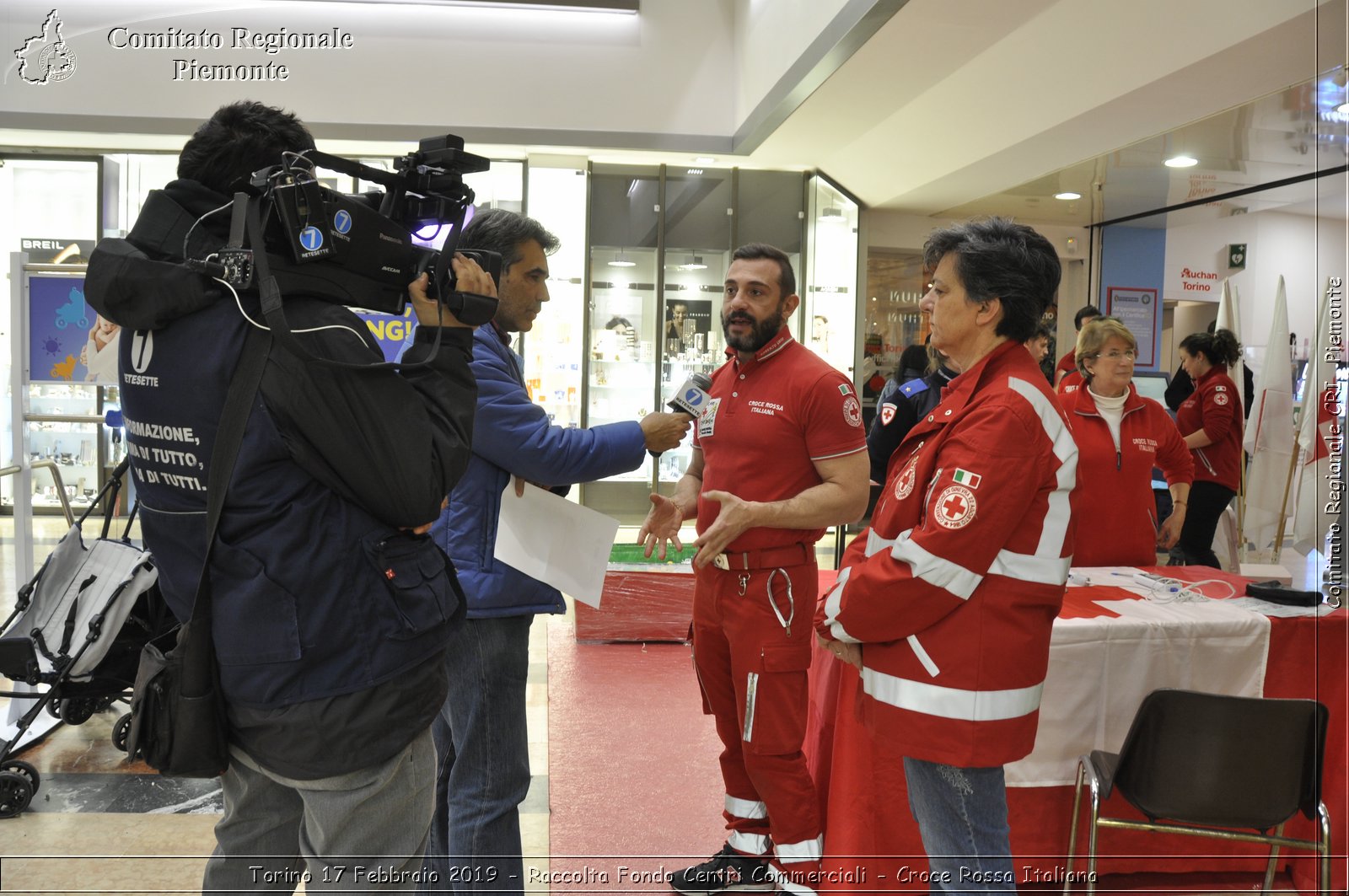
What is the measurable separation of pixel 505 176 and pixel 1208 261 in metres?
6.58

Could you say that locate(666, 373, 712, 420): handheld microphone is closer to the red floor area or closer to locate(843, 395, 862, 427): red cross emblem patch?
locate(843, 395, 862, 427): red cross emblem patch

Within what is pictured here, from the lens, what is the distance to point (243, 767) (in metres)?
1.44

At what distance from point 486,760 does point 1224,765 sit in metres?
1.78

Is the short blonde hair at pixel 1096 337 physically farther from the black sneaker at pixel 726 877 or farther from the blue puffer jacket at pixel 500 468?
the blue puffer jacket at pixel 500 468

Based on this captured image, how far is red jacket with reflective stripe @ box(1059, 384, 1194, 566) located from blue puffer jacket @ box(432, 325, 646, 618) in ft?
7.31

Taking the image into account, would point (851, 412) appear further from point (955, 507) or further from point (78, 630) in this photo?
point (78, 630)

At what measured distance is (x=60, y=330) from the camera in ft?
13.9

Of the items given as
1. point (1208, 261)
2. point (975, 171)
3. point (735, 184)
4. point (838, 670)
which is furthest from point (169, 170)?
point (1208, 261)

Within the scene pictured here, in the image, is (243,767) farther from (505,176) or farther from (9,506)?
(9,506)

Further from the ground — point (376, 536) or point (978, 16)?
point (978, 16)

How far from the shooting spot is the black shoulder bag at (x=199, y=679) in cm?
125

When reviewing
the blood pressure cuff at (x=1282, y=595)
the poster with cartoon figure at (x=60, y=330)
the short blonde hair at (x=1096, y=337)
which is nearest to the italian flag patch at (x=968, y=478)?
the blood pressure cuff at (x=1282, y=595)

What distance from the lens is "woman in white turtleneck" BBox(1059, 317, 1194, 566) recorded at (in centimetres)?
357

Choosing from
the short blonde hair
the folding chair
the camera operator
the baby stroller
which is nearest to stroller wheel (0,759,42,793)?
the baby stroller
